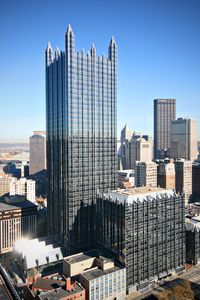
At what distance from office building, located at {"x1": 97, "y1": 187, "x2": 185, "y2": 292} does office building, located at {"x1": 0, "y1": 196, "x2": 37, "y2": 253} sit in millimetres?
65639

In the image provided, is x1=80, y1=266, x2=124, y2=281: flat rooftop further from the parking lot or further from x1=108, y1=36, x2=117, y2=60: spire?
x1=108, y1=36, x2=117, y2=60: spire

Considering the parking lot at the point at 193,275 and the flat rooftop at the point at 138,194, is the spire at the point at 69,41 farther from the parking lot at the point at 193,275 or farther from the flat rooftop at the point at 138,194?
the parking lot at the point at 193,275

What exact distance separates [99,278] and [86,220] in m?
45.5

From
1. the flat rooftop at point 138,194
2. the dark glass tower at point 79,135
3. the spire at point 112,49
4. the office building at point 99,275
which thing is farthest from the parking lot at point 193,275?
the spire at point 112,49

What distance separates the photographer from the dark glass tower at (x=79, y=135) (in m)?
152

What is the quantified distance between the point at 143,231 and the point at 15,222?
316 feet

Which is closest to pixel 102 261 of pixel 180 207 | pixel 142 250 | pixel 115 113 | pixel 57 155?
pixel 142 250

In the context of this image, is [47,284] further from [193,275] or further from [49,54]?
[49,54]

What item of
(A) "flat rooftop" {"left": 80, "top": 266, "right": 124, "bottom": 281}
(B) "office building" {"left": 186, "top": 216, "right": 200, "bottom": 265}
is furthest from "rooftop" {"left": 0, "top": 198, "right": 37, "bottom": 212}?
(B) "office building" {"left": 186, "top": 216, "right": 200, "bottom": 265}

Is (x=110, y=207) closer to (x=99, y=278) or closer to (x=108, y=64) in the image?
(x=99, y=278)

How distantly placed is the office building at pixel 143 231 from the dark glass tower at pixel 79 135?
1659 cm

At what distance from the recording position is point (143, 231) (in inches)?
5032

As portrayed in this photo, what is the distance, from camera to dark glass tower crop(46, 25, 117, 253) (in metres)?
152

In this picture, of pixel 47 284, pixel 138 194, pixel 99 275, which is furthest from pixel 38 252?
pixel 138 194
